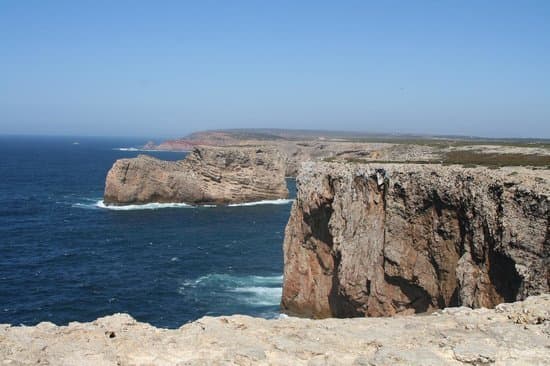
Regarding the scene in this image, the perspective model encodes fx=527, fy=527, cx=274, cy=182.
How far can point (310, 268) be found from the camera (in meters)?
40.6

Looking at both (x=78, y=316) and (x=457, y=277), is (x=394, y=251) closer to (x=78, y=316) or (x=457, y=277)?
(x=457, y=277)

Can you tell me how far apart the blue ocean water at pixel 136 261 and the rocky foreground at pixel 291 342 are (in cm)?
2535

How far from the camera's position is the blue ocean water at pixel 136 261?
42938 mm

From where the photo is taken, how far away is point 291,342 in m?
14.6

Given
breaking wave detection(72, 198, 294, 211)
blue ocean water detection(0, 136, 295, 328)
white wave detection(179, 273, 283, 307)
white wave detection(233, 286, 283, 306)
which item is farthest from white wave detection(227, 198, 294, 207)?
white wave detection(233, 286, 283, 306)

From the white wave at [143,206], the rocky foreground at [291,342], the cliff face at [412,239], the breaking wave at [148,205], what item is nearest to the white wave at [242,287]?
the cliff face at [412,239]

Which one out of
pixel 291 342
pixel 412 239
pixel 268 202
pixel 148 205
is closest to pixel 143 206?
pixel 148 205

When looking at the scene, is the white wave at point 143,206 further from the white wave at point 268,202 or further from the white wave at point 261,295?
the white wave at point 261,295

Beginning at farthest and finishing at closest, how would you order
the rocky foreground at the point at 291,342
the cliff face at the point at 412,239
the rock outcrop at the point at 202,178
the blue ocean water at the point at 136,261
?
the rock outcrop at the point at 202,178
the blue ocean water at the point at 136,261
the cliff face at the point at 412,239
the rocky foreground at the point at 291,342

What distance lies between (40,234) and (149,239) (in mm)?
14308

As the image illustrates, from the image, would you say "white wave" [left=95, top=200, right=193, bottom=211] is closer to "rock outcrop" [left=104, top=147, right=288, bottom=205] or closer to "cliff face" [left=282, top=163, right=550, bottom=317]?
"rock outcrop" [left=104, top=147, right=288, bottom=205]

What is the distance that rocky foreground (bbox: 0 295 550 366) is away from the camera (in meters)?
13.3

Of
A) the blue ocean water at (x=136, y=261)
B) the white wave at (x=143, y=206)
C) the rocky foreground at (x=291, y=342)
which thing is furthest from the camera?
the white wave at (x=143, y=206)

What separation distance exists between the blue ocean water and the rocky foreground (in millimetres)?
25347
